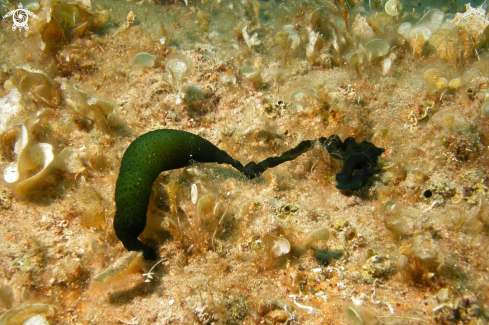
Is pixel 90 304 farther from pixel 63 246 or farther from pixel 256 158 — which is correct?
pixel 256 158

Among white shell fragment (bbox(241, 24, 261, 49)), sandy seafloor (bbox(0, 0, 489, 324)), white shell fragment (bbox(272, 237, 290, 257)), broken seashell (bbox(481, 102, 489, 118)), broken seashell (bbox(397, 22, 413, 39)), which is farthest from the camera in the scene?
white shell fragment (bbox(241, 24, 261, 49))

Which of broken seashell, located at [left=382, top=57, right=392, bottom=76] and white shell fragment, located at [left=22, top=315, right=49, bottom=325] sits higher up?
broken seashell, located at [left=382, top=57, right=392, bottom=76]

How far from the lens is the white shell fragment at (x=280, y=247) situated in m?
2.51

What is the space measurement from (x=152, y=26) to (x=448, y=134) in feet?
16.9

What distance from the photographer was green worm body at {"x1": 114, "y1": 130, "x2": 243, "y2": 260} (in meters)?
2.63

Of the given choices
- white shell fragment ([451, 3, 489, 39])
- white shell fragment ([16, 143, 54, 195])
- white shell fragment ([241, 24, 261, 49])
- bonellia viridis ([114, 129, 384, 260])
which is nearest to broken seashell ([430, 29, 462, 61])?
white shell fragment ([451, 3, 489, 39])

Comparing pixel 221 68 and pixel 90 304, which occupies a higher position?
pixel 221 68

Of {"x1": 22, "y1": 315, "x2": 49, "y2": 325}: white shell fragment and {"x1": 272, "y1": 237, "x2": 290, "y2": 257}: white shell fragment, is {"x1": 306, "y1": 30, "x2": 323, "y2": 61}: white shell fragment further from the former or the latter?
{"x1": 22, "y1": 315, "x2": 49, "y2": 325}: white shell fragment

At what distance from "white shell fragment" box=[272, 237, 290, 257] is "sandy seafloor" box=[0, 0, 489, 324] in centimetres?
8

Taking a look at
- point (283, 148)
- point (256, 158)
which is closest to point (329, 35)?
point (283, 148)

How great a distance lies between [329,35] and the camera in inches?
199

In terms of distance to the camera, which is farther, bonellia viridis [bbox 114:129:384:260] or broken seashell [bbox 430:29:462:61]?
broken seashell [bbox 430:29:462:61]

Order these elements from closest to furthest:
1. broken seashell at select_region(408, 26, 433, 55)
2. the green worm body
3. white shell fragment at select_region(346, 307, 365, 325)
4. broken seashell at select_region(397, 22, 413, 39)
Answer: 1. white shell fragment at select_region(346, 307, 365, 325)
2. the green worm body
3. broken seashell at select_region(408, 26, 433, 55)
4. broken seashell at select_region(397, 22, 413, 39)

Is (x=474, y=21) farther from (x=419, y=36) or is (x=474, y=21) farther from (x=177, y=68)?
(x=177, y=68)
